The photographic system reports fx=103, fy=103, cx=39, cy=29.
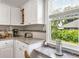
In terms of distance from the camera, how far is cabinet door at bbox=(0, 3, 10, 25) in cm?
376

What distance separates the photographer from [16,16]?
4.07m

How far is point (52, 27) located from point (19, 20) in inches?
75.7

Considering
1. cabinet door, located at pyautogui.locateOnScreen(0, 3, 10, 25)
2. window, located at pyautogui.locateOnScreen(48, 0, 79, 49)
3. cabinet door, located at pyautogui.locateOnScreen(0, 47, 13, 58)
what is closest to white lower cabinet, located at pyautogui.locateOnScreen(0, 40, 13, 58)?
cabinet door, located at pyautogui.locateOnScreen(0, 47, 13, 58)

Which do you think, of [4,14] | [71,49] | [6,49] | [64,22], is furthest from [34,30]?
[71,49]

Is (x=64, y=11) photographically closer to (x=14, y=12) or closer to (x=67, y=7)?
(x=67, y=7)

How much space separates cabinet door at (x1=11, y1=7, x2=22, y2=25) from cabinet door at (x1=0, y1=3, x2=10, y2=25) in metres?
0.16

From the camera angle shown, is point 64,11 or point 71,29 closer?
point 71,29

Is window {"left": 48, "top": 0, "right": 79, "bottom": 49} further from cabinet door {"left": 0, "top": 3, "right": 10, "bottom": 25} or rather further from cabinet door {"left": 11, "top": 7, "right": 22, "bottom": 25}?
cabinet door {"left": 0, "top": 3, "right": 10, "bottom": 25}

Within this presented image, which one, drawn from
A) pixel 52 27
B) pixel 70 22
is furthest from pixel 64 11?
pixel 52 27

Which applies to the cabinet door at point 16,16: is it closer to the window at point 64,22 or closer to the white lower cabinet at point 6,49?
the white lower cabinet at point 6,49

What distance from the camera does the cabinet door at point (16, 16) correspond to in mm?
3992

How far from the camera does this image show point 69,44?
204cm

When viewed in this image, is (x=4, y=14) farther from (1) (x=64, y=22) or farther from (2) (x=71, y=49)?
(2) (x=71, y=49)

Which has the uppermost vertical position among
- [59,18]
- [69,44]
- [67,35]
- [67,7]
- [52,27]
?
[67,7]
